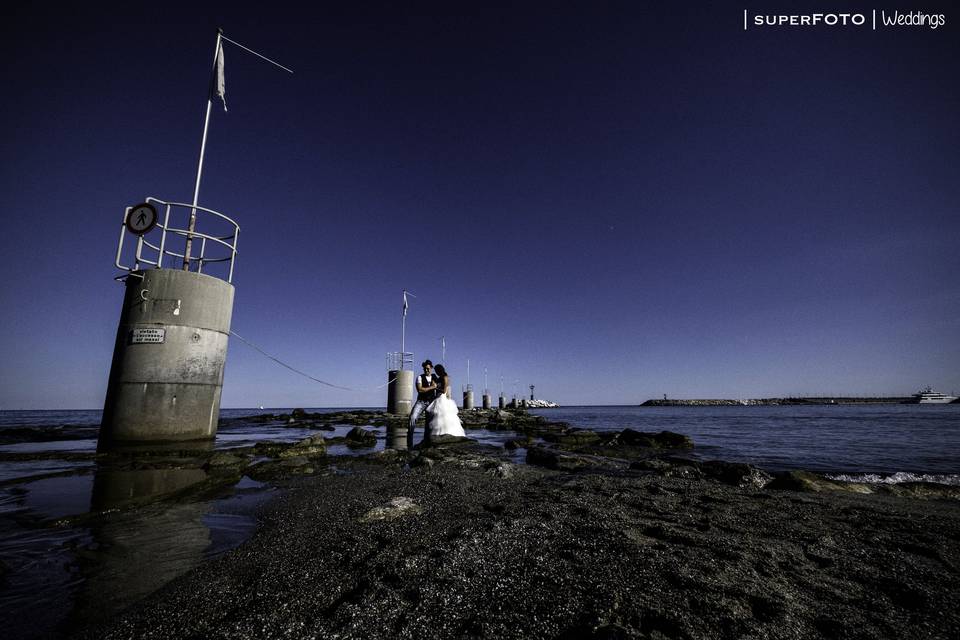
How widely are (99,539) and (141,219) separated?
9.47 metres

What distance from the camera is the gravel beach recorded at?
1.82 m

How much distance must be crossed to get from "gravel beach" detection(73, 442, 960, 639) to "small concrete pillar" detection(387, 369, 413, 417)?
25.2 metres

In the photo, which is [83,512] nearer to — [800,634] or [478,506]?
[478,506]

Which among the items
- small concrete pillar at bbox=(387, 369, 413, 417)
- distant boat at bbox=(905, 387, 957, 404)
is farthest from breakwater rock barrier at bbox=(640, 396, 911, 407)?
small concrete pillar at bbox=(387, 369, 413, 417)

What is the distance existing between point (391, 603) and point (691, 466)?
23.2 feet

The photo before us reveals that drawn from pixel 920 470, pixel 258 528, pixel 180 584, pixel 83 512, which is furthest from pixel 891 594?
pixel 920 470

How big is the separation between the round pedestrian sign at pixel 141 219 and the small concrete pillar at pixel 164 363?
3.87ft

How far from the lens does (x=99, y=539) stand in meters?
3.22

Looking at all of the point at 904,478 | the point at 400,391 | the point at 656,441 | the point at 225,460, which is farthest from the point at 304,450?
the point at 400,391

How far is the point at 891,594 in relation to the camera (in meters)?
2.21

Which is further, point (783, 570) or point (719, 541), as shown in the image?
point (719, 541)

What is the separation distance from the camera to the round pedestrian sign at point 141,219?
941cm

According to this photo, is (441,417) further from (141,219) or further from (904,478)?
(904,478)

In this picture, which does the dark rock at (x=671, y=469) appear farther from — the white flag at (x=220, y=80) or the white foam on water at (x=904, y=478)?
the white flag at (x=220, y=80)
